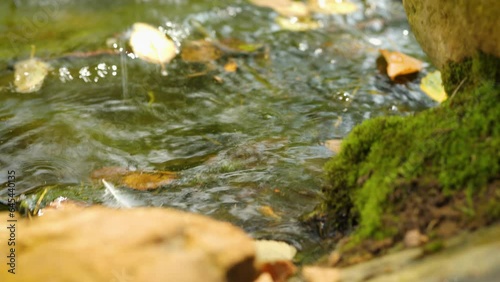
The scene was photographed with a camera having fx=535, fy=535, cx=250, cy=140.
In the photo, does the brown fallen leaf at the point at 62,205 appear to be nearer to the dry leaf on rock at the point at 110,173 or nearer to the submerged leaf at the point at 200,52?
the dry leaf on rock at the point at 110,173

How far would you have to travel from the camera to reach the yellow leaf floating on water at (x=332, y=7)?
209 inches

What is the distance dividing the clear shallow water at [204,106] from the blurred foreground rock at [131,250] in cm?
67

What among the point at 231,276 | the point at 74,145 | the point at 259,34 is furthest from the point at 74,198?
the point at 259,34

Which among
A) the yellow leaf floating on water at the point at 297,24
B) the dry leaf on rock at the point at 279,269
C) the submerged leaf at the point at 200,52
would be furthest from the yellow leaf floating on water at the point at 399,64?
the dry leaf on rock at the point at 279,269

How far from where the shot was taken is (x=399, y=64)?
4109mm

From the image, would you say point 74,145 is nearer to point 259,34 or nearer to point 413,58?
point 259,34

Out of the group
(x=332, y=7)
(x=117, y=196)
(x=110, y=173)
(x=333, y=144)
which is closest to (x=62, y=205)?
(x=117, y=196)

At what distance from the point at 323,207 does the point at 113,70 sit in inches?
99.5

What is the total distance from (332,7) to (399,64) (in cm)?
151

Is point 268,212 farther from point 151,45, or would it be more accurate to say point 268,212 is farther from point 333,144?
point 151,45

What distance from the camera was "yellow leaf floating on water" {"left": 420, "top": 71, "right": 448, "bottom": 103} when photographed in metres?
3.73

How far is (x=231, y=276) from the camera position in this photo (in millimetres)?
1426

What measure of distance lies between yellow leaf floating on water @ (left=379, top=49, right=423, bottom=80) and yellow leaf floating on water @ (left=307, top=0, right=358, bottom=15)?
1121mm

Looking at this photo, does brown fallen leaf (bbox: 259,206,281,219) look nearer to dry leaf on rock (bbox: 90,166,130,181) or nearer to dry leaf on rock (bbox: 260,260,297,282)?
dry leaf on rock (bbox: 260,260,297,282)
